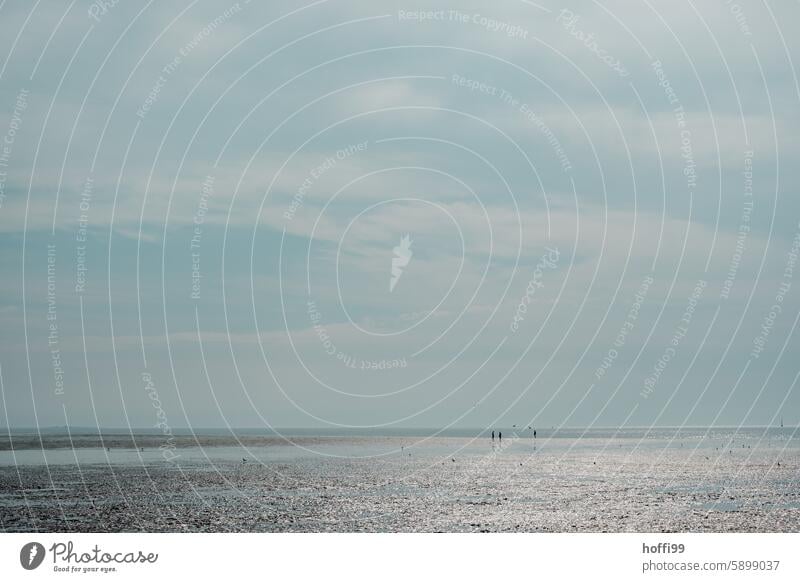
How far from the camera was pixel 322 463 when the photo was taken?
391ft

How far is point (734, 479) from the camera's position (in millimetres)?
92750

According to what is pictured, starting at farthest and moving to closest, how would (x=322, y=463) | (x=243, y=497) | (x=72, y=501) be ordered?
(x=322, y=463) → (x=243, y=497) → (x=72, y=501)

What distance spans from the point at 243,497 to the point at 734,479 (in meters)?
49.8
